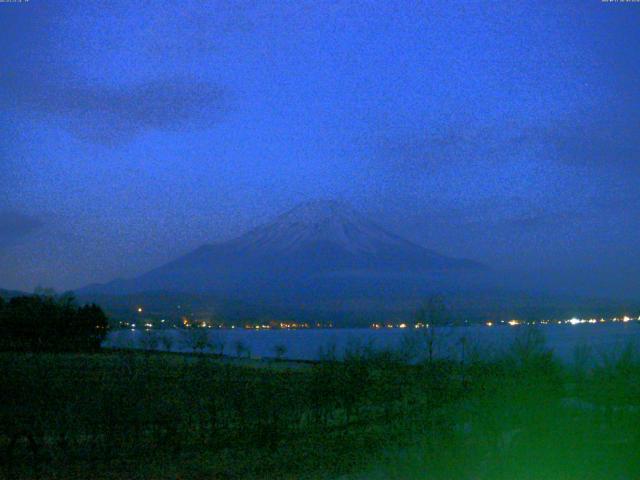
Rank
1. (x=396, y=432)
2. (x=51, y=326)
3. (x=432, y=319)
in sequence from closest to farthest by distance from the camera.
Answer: (x=396, y=432) → (x=432, y=319) → (x=51, y=326)

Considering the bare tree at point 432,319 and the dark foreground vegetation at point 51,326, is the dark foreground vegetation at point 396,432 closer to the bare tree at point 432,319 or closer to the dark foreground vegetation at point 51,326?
the bare tree at point 432,319

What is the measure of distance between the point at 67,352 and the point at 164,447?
44.0 metres

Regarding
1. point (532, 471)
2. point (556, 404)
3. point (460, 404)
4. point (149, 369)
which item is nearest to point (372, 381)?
point (460, 404)

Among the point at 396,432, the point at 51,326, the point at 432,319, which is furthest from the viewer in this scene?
the point at 51,326

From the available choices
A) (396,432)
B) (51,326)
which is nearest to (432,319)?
(396,432)

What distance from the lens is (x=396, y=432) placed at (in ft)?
57.8

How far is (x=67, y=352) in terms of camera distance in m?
57.8

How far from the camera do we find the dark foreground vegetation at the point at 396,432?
41.6 feet

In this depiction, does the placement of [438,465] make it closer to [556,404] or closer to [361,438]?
[556,404]

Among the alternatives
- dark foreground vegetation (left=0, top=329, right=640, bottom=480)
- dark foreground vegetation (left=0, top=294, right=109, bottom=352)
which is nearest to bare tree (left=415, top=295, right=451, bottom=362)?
dark foreground vegetation (left=0, top=329, right=640, bottom=480)

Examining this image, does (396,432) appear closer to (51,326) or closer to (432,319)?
(432,319)

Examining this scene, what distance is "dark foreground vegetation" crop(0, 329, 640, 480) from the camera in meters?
12.7

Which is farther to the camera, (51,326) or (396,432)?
(51,326)

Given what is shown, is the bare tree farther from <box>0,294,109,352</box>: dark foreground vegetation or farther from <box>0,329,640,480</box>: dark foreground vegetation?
<box>0,294,109,352</box>: dark foreground vegetation
